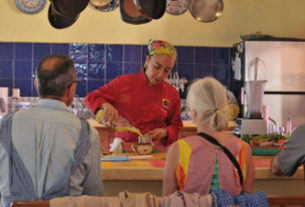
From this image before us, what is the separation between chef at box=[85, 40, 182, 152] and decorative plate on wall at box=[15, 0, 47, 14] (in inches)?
110

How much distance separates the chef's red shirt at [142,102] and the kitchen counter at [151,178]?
0.64 m

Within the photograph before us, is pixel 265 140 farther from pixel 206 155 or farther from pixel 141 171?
pixel 206 155

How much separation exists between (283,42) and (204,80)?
3.73 m

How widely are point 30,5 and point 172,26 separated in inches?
70.0

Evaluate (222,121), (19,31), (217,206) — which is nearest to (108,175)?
(222,121)

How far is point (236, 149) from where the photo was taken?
204 cm

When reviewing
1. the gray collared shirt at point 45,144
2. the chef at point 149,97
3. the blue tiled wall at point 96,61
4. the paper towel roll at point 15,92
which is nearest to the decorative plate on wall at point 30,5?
the blue tiled wall at point 96,61

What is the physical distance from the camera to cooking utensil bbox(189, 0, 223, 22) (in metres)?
4.20

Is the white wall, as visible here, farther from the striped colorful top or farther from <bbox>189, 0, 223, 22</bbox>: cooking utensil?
the striped colorful top

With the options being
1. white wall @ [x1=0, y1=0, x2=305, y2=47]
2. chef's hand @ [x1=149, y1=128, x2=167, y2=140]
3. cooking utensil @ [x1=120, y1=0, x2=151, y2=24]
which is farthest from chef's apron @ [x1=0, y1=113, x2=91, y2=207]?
white wall @ [x1=0, y1=0, x2=305, y2=47]

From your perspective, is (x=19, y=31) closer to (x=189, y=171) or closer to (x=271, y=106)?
(x=271, y=106)

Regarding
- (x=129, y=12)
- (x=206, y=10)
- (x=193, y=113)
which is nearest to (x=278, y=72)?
(x=206, y=10)

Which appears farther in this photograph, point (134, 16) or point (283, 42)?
point (283, 42)

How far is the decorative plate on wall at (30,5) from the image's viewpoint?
5.85m
